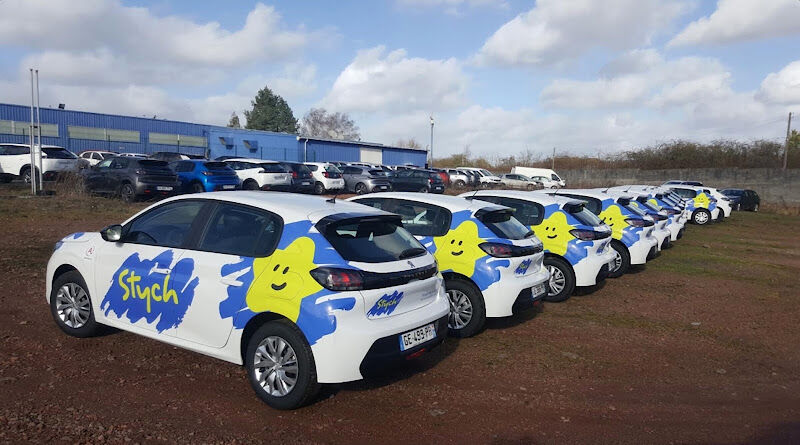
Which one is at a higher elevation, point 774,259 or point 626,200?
point 626,200

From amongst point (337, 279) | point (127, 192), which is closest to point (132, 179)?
point (127, 192)

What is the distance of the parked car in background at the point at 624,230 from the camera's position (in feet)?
33.0

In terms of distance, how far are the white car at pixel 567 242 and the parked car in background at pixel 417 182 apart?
698 inches

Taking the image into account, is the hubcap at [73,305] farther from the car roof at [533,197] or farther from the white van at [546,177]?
the white van at [546,177]

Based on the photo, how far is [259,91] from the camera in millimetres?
78562

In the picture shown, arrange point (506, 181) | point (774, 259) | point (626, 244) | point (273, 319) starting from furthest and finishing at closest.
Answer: point (506, 181) < point (774, 259) < point (626, 244) < point (273, 319)

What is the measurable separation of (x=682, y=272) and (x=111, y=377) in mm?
10204

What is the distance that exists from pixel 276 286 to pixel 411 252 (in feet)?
3.82

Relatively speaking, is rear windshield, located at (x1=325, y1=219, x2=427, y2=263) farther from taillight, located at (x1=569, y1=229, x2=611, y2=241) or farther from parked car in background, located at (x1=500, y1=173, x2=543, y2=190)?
parked car in background, located at (x1=500, y1=173, x2=543, y2=190)

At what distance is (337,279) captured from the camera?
390 cm

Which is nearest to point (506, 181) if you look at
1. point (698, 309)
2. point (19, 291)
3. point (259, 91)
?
point (698, 309)

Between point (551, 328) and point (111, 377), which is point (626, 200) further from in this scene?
point (111, 377)

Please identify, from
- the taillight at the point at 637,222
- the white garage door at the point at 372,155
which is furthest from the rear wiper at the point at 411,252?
the white garage door at the point at 372,155

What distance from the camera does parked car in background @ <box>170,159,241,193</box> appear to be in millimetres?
18094
